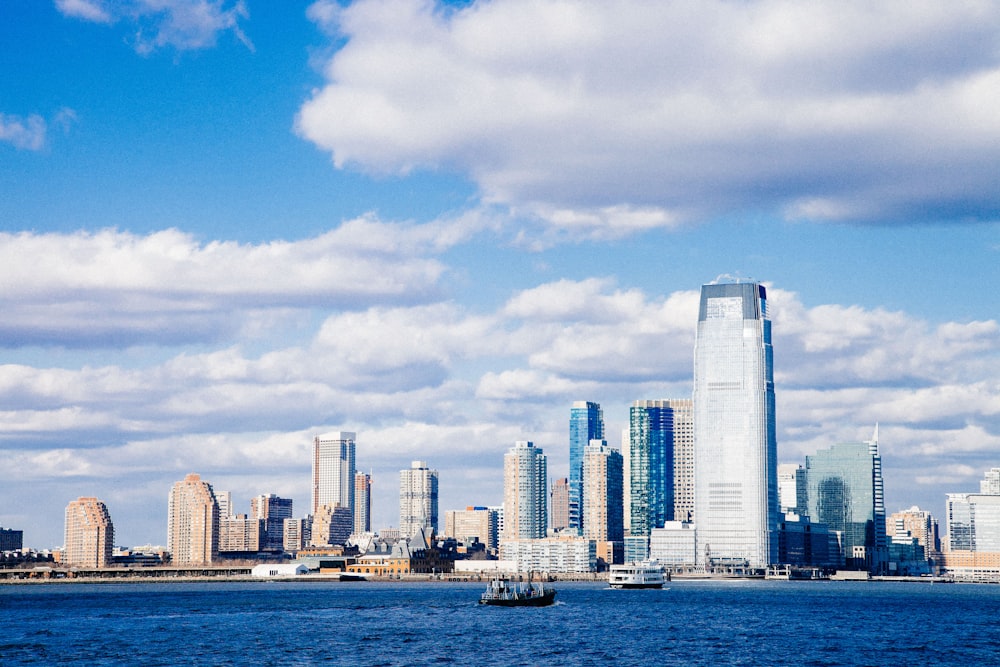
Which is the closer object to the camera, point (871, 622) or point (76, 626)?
point (76, 626)

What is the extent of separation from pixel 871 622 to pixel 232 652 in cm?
9339

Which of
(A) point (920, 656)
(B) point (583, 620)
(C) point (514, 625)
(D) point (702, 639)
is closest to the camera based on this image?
(A) point (920, 656)

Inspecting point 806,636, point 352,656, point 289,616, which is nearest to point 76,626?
point 289,616

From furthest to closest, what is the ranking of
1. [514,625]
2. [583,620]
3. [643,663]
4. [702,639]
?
[583,620]
[514,625]
[702,639]
[643,663]

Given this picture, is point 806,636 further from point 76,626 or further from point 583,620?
point 76,626

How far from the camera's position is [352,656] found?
123 meters

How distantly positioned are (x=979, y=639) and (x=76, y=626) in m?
107

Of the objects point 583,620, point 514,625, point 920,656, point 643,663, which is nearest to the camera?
point 643,663

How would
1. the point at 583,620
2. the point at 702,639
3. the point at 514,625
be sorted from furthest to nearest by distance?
the point at 583,620 < the point at 514,625 < the point at 702,639

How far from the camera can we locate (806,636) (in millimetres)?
152750

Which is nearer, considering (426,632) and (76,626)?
(426,632)

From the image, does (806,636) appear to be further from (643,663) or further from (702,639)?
(643,663)

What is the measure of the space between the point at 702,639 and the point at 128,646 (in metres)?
59.8

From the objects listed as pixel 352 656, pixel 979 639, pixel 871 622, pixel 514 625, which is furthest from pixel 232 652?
pixel 871 622
